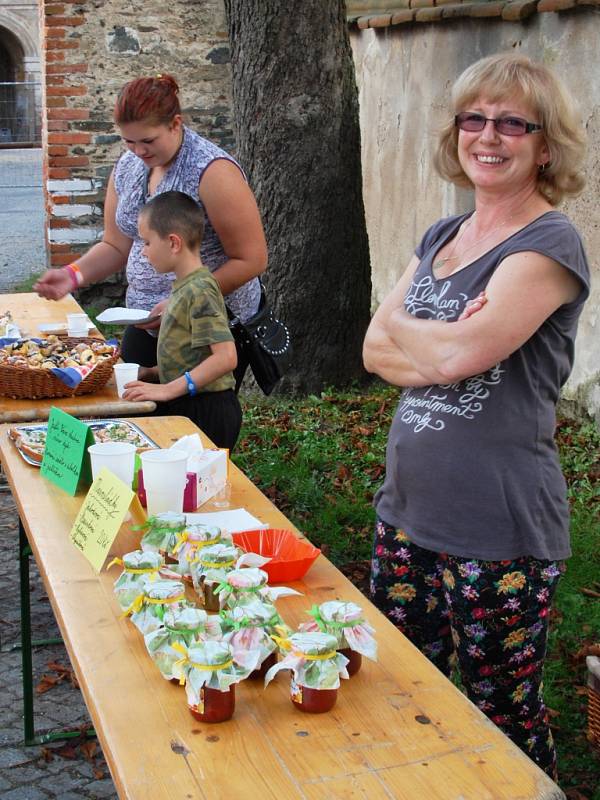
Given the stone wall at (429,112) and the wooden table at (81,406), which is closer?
the wooden table at (81,406)

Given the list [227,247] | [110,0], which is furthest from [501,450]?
[110,0]

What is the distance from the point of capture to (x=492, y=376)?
2363 mm

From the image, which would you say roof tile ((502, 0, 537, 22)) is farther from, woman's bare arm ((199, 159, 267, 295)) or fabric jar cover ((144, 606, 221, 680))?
fabric jar cover ((144, 606, 221, 680))

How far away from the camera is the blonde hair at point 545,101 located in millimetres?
2346

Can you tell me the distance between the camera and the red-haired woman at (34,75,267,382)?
3693 mm

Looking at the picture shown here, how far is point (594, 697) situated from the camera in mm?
3066

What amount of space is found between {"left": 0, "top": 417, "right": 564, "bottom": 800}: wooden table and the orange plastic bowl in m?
0.13

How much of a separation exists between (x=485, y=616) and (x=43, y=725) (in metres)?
1.87

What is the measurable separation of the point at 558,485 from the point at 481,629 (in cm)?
36

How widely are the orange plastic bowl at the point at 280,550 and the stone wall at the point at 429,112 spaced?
3686 millimetres

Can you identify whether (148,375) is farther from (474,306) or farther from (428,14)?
(428,14)

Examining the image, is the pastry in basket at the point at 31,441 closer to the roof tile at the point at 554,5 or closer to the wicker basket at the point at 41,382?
the wicker basket at the point at 41,382

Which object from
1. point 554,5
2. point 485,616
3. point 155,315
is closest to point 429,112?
point 554,5

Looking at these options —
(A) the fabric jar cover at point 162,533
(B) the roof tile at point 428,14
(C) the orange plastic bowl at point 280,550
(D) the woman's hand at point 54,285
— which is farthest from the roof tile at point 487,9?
(A) the fabric jar cover at point 162,533
